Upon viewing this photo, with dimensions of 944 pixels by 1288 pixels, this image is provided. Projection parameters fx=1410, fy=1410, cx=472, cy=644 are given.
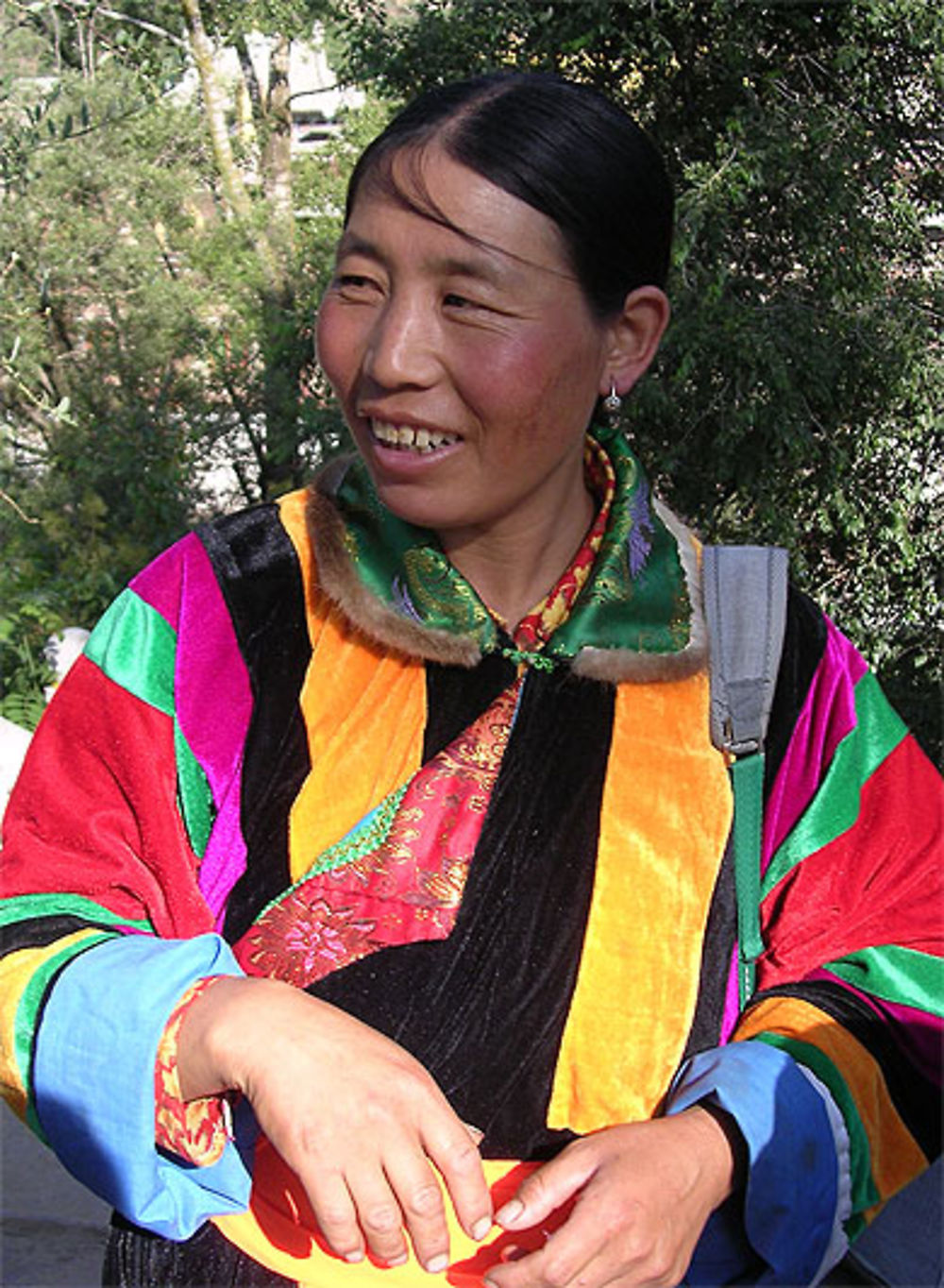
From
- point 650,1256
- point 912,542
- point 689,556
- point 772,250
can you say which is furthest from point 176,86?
point 650,1256

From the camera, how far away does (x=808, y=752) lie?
5.07 ft

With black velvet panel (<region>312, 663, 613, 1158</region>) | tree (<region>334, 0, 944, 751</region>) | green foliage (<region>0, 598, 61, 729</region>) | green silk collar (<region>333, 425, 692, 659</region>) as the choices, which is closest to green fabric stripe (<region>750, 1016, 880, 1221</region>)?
black velvet panel (<region>312, 663, 613, 1158</region>)

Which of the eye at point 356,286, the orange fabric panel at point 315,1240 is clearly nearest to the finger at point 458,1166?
the orange fabric panel at point 315,1240

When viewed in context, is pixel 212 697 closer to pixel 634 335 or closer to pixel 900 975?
pixel 634 335

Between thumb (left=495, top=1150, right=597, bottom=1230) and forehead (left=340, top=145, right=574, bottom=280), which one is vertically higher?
forehead (left=340, top=145, right=574, bottom=280)

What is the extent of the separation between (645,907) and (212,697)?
0.51 m

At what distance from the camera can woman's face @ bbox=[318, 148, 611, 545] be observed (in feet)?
4.70

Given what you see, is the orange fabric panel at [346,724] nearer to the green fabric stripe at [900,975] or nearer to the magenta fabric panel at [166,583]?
the magenta fabric panel at [166,583]

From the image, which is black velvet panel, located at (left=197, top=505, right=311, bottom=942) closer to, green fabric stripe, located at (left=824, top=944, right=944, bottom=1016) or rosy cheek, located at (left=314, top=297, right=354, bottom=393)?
rosy cheek, located at (left=314, top=297, right=354, bottom=393)

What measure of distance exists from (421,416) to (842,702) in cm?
56

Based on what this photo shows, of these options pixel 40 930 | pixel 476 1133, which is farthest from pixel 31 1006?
pixel 476 1133

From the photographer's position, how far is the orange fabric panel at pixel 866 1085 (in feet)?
4.61

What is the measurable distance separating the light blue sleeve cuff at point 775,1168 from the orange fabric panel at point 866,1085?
0.04 m

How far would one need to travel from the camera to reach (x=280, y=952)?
4.78 feet
